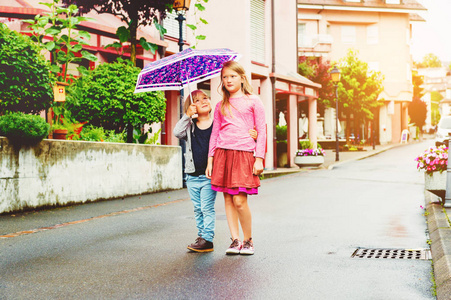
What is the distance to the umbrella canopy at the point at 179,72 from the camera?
21.1 ft

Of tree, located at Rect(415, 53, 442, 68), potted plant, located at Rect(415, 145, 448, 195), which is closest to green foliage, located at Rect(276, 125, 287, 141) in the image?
potted plant, located at Rect(415, 145, 448, 195)

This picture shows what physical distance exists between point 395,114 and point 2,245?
49.5 metres

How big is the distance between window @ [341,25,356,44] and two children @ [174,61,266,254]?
45.6 meters

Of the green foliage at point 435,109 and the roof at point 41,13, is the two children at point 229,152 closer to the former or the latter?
the roof at point 41,13

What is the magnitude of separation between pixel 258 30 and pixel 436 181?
14.2 m

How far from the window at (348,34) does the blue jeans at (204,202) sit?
45736 millimetres

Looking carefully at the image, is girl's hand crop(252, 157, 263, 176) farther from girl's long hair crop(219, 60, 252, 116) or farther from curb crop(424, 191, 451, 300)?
curb crop(424, 191, 451, 300)

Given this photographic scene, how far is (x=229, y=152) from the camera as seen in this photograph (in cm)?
564

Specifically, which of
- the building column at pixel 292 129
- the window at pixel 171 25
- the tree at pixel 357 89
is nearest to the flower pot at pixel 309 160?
the building column at pixel 292 129

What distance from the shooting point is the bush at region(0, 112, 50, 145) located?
8773mm

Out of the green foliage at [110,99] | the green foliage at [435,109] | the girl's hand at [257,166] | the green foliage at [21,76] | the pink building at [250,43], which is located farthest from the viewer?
the green foliage at [435,109]

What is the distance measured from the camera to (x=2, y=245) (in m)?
6.41

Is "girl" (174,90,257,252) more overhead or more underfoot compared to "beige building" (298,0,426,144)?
more underfoot

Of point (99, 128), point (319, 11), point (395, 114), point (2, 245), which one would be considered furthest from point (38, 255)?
point (395, 114)
